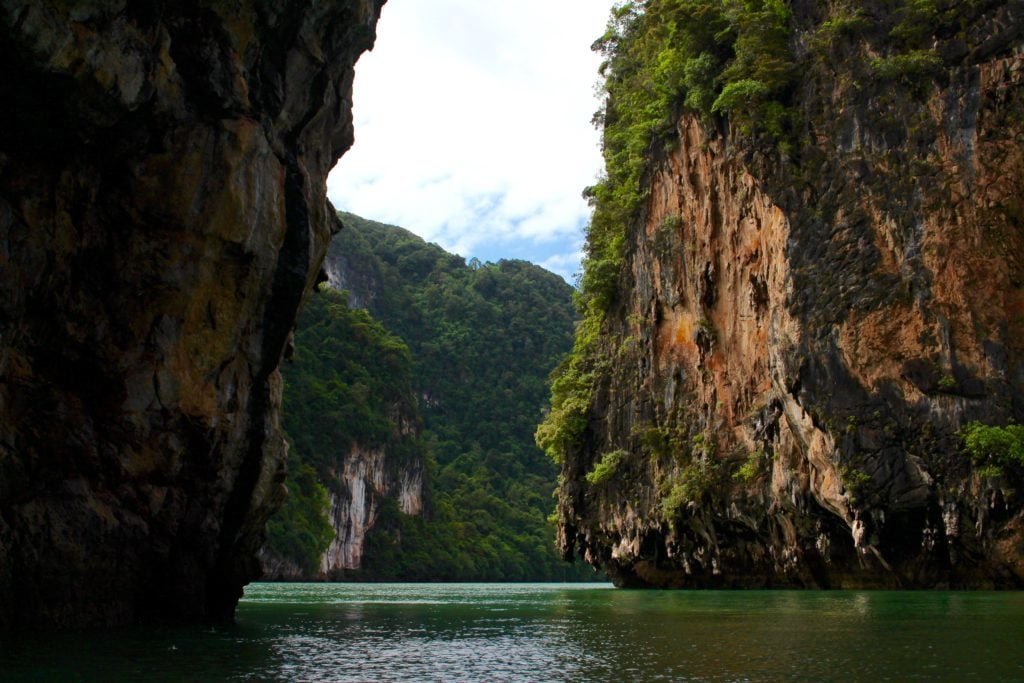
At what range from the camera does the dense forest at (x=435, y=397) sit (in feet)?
243

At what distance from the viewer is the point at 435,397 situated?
115062 millimetres

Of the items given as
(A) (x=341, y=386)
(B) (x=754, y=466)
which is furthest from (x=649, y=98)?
(A) (x=341, y=386)

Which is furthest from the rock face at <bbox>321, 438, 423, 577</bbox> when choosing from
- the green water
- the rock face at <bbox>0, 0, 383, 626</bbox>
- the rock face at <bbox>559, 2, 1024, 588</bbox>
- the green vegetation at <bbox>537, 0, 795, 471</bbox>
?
the rock face at <bbox>0, 0, 383, 626</bbox>

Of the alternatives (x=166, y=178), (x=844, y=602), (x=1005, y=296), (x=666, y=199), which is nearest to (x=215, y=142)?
(x=166, y=178)

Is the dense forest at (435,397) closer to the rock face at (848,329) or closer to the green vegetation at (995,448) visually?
the rock face at (848,329)

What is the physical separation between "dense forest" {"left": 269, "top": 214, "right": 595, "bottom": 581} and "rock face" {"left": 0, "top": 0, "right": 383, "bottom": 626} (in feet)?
138

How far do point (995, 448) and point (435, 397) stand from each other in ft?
311

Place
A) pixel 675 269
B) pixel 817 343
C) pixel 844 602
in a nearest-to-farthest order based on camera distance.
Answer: pixel 844 602 < pixel 817 343 < pixel 675 269

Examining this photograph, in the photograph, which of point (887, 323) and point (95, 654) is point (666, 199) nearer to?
point (887, 323)

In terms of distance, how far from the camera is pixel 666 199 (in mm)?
34188

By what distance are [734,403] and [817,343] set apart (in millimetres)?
4925

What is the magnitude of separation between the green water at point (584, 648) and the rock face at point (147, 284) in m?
1.43

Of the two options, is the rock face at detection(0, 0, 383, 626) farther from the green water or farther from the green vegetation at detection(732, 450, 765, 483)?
the green vegetation at detection(732, 450, 765, 483)

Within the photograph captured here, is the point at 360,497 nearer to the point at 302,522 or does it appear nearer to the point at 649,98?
the point at 302,522
